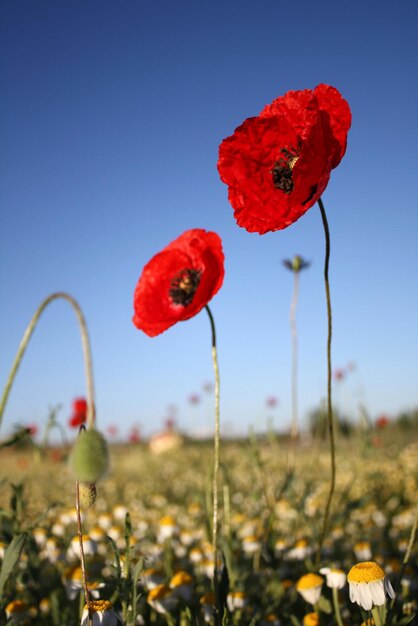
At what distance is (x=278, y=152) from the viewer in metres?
1.14

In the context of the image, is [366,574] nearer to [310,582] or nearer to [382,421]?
[310,582]

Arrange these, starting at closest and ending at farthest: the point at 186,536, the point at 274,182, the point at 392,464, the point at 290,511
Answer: the point at 274,182
the point at 186,536
the point at 290,511
the point at 392,464

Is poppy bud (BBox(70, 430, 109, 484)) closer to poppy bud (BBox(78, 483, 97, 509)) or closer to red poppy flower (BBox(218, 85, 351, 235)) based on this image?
poppy bud (BBox(78, 483, 97, 509))

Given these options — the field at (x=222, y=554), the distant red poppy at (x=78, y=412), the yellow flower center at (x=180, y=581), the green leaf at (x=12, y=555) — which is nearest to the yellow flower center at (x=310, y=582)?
the field at (x=222, y=554)

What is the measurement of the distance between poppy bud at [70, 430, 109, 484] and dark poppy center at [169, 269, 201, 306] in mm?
382

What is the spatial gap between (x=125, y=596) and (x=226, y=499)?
57 cm

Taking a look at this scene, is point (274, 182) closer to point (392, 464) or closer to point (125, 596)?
point (125, 596)

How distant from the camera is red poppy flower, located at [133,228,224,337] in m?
1.17

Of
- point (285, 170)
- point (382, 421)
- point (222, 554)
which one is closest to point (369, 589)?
point (222, 554)

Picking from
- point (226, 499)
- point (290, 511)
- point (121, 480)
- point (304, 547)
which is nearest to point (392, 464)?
point (290, 511)

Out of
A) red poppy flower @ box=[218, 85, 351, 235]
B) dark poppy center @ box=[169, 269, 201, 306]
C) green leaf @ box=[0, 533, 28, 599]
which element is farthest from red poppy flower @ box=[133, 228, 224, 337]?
green leaf @ box=[0, 533, 28, 599]

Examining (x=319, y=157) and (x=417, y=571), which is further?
(x=417, y=571)

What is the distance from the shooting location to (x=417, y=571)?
2.38 meters

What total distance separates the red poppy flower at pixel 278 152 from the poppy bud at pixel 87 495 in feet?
1.87
